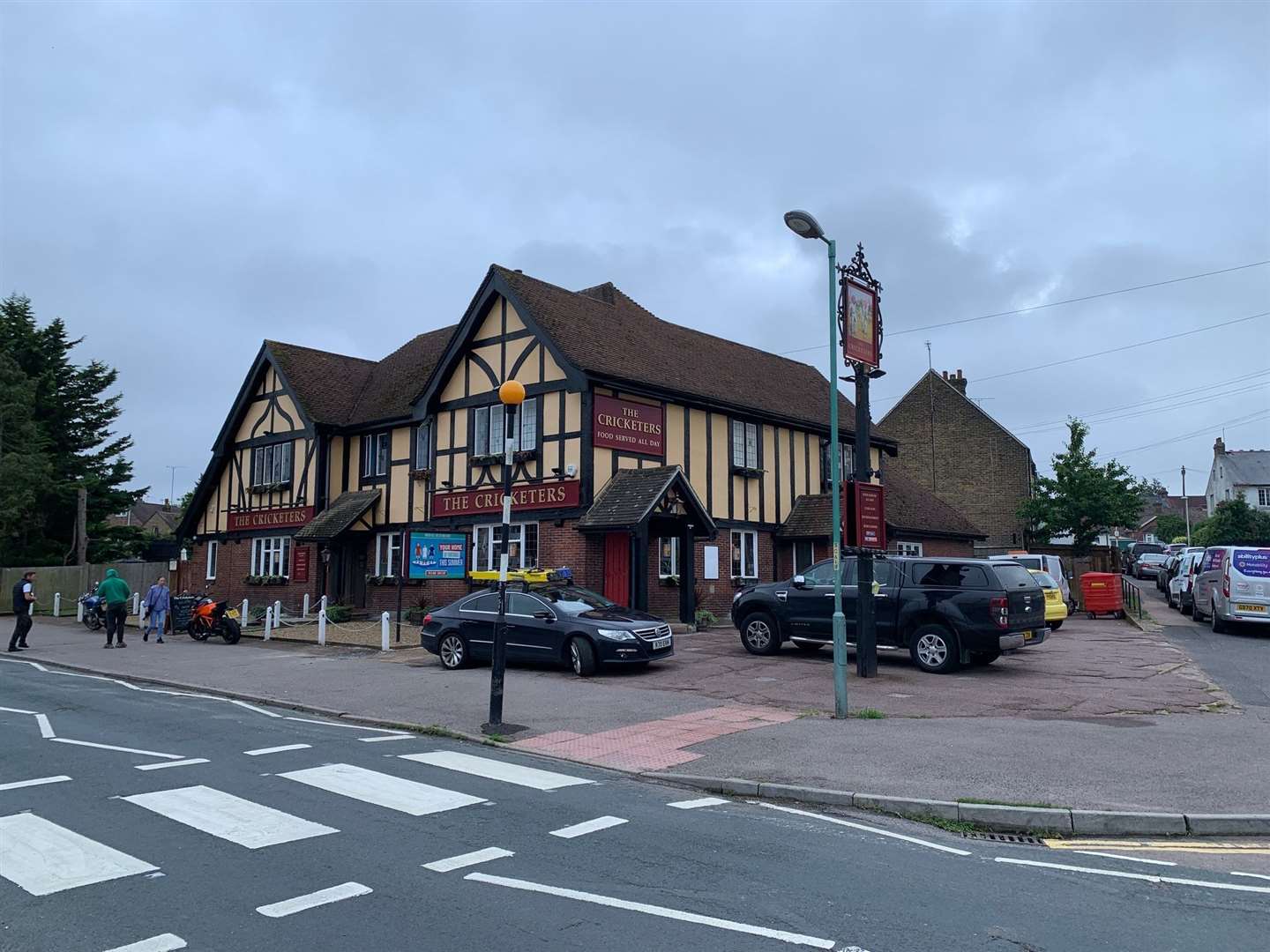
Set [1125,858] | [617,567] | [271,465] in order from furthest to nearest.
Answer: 1. [271,465]
2. [617,567]
3. [1125,858]

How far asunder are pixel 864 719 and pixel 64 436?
46.0 m

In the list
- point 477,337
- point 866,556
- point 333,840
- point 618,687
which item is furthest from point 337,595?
point 333,840

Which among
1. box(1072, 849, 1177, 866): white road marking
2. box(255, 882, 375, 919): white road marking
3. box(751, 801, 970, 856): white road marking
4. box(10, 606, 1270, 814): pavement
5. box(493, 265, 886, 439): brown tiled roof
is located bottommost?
box(1072, 849, 1177, 866): white road marking

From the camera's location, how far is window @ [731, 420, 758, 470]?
2620cm

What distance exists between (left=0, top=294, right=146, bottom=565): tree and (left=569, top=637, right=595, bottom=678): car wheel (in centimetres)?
3603

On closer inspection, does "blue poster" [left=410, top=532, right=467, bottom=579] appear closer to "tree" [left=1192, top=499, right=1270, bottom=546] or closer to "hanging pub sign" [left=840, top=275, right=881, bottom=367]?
"hanging pub sign" [left=840, top=275, right=881, bottom=367]

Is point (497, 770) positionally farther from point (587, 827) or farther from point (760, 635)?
point (760, 635)

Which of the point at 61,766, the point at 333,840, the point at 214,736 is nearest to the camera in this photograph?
the point at 333,840

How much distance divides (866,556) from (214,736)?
8918 millimetres

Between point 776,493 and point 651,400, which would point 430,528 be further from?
point 776,493

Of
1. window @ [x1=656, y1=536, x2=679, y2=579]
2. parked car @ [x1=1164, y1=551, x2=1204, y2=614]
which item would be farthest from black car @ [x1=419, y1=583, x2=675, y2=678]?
parked car @ [x1=1164, y1=551, x2=1204, y2=614]

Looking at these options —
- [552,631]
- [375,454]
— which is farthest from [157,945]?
[375,454]

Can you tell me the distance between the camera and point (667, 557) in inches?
947

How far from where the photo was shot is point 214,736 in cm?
1039
